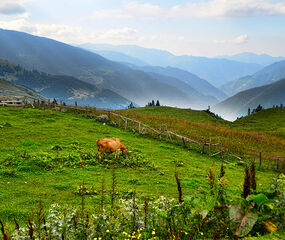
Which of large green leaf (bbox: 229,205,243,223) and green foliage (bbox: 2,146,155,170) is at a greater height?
large green leaf (bbox: 229,205,243,223)

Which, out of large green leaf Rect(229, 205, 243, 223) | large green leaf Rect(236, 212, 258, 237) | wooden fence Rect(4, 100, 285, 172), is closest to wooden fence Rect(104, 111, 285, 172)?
wooden fence Rect(4, 100, 285, 172)

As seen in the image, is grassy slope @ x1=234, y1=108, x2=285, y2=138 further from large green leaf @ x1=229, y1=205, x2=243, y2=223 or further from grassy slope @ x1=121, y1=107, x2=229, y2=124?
large green leaf @ x1=229, y1=205, x2=243, y2=223

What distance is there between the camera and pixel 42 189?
41.9 ft

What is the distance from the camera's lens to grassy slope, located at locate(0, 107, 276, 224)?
12.0 meters

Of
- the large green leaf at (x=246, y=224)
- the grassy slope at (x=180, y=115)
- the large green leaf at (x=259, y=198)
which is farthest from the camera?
the grassy slope at (x=180, y=115)

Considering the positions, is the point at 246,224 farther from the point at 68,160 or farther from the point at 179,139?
the point at 179,139

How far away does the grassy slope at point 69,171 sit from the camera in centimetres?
1195

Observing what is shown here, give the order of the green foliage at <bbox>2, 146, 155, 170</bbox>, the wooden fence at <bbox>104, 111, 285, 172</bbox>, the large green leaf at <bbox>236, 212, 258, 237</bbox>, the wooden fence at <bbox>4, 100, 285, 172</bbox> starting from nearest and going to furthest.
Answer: the large green leaf at <bbox>236, 212, 258, 237</bbox> < the green foliage at <bbox>2, 146, 155, 170</bbox> < the wooden fence at <bbox>104, 111, 285, 172</bbox> < the wooden fence at <bbox>4, 100, 285, 172</bbox>

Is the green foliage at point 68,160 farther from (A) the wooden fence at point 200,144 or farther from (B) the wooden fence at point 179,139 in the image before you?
(A) the wooden fence at point 200,144

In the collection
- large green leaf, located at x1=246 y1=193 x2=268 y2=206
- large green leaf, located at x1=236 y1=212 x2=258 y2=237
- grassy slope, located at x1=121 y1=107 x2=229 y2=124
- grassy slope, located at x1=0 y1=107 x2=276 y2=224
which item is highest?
grassy slope, located at x1=121 y1=107 x2=229 y2=124

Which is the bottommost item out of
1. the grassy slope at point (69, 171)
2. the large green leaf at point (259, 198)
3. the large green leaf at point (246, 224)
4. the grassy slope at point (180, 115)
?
the grassy slope at point (69, 171)

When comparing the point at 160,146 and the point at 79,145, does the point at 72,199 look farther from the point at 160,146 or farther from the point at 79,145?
the point at 160,146

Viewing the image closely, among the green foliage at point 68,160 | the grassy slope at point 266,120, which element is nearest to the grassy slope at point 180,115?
the grassy slope at point 266,120

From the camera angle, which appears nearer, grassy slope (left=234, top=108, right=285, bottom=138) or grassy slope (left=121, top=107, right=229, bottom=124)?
grassy slope (left=121, top=107, right=229, bottom=124)
